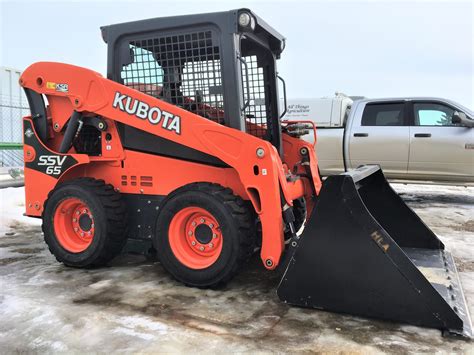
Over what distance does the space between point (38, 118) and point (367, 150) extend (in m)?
5.57

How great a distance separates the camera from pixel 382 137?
769 cm

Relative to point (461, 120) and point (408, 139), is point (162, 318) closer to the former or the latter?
point (408, 139)

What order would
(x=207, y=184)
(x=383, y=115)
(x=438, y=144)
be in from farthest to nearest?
1. (x=383, y=115)
2. (x=438, y=144)
3. (x=207, y=184)

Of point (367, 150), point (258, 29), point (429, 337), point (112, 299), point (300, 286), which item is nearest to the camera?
point (429, 337)

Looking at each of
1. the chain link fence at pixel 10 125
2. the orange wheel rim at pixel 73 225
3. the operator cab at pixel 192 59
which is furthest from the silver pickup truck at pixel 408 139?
the chain link fence at pixel 10 125

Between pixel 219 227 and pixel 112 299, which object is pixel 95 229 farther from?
pixel 219 227

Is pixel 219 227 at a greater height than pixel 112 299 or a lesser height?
greater

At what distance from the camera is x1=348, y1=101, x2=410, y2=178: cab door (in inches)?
300

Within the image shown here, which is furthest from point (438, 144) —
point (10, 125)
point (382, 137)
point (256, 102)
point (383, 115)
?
point (10, 125)

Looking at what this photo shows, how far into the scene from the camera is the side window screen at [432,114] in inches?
292

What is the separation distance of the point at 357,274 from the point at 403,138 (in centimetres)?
535

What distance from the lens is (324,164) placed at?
8.24m

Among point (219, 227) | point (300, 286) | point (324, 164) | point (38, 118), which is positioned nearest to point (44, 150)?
point (38, 118)

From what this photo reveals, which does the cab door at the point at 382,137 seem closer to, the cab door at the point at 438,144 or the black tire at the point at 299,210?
the cab door at the point at 438,144
